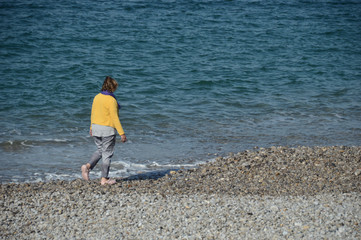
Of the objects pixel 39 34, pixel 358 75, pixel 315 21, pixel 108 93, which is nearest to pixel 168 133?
pixel 108 93

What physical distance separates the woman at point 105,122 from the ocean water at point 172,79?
4.27ft

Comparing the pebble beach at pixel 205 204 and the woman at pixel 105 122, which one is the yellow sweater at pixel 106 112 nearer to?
the woman at pixel 105 122

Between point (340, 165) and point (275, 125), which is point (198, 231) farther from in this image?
point (275, 125)

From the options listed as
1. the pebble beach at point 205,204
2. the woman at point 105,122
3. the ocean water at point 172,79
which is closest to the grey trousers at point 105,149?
the woman at point 105,122

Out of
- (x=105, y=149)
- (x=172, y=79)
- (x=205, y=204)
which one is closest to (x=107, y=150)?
(x=105, y=149)

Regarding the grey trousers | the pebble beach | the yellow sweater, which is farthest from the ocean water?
the yellow sweater

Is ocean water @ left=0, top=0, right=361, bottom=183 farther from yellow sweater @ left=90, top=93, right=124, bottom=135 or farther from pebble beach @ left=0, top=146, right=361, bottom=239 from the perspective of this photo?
yellow sweater @ left=90, top=93, right=124, bottom=135

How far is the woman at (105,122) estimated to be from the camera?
6840mm

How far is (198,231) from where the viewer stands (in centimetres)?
543

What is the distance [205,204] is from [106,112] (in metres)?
2.20

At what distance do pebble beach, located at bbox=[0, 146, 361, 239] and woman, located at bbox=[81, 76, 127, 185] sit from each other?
19.0 inches

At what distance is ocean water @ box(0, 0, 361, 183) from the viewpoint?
1018 centimetres

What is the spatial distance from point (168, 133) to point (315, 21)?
63.8 ft

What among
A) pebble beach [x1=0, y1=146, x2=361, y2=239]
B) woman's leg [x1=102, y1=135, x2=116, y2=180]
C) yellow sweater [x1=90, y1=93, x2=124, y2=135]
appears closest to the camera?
pebble beach [x1=0, y1=146, x2=361, y2=239]
